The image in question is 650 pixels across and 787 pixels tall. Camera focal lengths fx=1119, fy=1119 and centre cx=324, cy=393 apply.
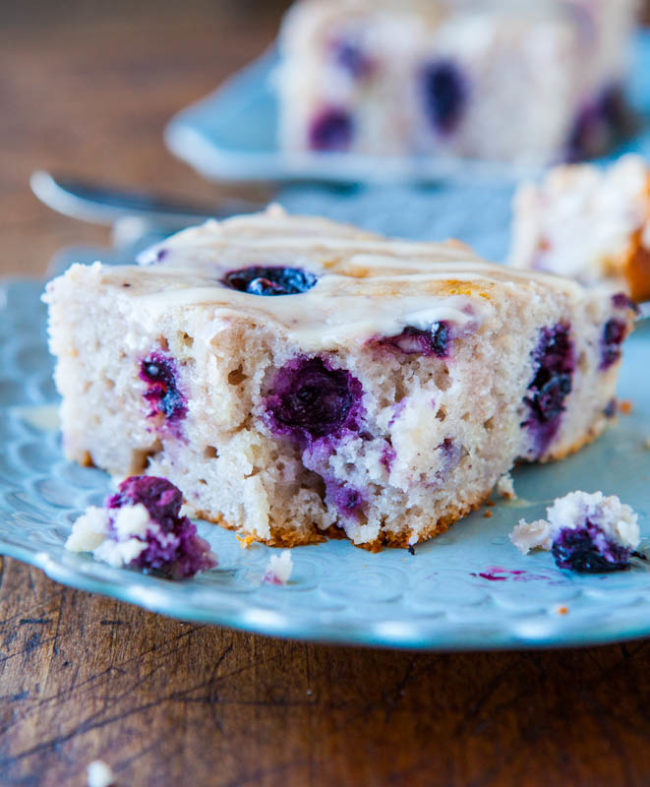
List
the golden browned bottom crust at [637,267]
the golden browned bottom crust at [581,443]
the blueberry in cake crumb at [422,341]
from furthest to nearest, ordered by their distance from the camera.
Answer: the golden browned bottom crust at [637,267], the golden browned bottom crust at [581,443], the blueberry in cake crumb at [422,341]

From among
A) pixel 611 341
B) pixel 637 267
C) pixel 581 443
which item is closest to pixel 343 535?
pixel 581 443

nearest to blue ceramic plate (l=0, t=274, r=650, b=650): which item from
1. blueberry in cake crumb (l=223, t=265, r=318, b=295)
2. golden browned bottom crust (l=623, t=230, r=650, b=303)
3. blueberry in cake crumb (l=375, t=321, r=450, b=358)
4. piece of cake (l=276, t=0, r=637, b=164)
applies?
blueberry in cake crumb (l=375, t=321, r=450, b=358)

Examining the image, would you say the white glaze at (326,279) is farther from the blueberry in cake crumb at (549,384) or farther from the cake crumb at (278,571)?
the cake crumb at (278,571)

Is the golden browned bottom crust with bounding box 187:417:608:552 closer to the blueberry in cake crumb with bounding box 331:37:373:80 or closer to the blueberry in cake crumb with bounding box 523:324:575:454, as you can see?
the blueberry in cake crumb with bounding box 523:324:575:454

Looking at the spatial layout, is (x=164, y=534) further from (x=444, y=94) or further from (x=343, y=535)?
(x=444, y=94)

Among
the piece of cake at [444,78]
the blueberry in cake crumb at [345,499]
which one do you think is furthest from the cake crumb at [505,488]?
the piece of cake at [444,78]

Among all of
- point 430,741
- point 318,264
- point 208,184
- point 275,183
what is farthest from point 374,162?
point 430,741

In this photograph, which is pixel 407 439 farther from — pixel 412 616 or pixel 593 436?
pixel 593 436
